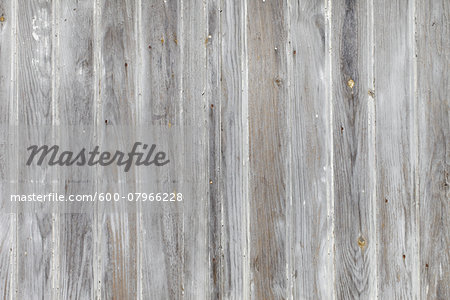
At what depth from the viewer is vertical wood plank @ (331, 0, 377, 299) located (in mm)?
908

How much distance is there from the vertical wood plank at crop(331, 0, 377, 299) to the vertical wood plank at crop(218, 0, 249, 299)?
247 millimetres

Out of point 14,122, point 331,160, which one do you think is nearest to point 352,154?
point 331,160

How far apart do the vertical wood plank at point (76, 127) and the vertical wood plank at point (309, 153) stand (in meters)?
0.54

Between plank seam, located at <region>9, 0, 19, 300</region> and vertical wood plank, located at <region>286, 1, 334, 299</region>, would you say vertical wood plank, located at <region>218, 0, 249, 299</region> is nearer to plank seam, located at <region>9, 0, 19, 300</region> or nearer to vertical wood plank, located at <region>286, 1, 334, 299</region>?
vertical wood plank, located at <region>286, 1, 334, 299</region>

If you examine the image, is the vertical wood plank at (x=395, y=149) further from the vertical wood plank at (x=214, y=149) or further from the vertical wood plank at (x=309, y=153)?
the vertical wood plank at (x=214, y=149)

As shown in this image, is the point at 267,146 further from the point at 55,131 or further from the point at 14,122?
the point at 14,122

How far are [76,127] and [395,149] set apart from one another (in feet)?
2.84

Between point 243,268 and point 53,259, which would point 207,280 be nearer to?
point 243,268

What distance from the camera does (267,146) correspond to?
0.91 meters

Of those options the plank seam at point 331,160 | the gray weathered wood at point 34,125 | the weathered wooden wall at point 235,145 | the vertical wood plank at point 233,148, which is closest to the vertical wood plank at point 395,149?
the weathered wooden wall at point 235,145

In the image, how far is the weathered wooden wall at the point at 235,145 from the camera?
0.90 metres

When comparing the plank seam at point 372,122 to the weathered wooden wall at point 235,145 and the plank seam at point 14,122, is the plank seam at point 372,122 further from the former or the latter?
the plank seam at point 14,122

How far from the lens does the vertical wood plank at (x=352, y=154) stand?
0.91 metres

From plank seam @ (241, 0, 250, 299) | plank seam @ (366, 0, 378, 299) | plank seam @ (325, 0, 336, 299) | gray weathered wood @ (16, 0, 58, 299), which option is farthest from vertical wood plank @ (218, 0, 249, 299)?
gray weathered wood @ (16, 0, 58, 299)
